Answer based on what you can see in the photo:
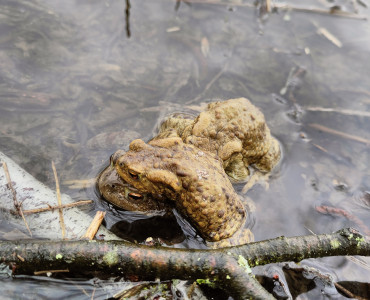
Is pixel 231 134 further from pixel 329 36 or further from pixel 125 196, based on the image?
pixel 329 36

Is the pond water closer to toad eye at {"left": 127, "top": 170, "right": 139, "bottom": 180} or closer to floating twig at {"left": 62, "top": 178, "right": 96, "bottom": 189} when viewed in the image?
floating twig at {"left": 62, "top": 178, "right": 96, "bottom": 189}

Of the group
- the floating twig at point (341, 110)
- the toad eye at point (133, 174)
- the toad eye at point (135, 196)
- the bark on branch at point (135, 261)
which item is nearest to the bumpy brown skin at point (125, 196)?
the toad eye at point (135, 196)

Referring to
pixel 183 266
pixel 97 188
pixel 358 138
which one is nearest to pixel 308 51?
pixel 358 138

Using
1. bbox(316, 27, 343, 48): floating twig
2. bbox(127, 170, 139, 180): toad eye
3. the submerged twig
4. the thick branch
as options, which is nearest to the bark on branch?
the thick branch

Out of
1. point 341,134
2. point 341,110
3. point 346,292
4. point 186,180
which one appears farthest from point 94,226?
point 341,110

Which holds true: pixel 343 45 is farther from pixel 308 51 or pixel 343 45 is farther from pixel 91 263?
pixel 91 263

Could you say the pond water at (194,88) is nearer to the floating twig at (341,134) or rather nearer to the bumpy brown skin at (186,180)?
the floating twig at (341,134)
